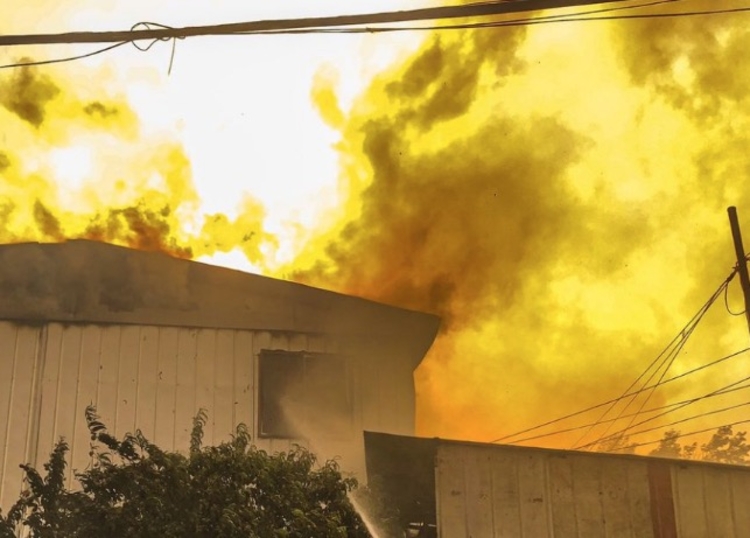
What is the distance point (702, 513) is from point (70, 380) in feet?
36.7

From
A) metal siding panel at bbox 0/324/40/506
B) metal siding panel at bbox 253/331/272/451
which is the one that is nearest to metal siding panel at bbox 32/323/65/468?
metal siding panel at bbox 0/324/40/506

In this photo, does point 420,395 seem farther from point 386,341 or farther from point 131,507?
point 131,507

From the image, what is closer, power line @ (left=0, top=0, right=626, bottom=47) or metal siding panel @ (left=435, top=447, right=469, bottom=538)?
power line @ (left=0, top=0, right=626, bottom=47)

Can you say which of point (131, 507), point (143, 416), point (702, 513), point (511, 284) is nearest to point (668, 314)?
point (511, 284)

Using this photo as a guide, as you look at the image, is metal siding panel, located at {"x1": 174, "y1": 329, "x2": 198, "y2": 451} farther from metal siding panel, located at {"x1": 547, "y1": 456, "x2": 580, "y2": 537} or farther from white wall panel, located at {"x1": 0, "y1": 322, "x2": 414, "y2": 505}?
metal siding panel, located at {"x1": 547, "y1": 456, "x2": 580, "y2": 537}

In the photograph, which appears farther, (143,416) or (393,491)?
(143,416)

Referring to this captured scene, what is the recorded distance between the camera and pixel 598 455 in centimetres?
1158

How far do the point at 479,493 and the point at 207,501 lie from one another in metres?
4.39

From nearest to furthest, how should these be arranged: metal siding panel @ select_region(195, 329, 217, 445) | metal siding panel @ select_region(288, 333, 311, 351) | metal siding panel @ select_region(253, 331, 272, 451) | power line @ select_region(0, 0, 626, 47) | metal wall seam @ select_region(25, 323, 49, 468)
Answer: power line @ select_region(0, 0, 626, 47)
metal wall seam @ select_region(25, 323, 49, 468)
metal siding panel @ select_region(195, 329, 217, 445)
metal siding panel @ select_region(253, 331, 272, 451)
metal siding panel @ select_region(288, 333, 311, 351)

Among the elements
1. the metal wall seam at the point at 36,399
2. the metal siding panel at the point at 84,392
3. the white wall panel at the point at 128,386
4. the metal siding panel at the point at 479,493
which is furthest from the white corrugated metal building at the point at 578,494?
the metal wall seam at the point at 36,399

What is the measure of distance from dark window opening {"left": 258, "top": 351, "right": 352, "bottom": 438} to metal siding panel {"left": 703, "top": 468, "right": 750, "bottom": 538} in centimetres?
724

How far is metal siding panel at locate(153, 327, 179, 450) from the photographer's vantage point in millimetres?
15719

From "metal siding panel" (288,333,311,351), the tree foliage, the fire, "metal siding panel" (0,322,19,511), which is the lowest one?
Answer: the tree foliage

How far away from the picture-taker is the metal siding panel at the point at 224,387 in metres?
16.0
